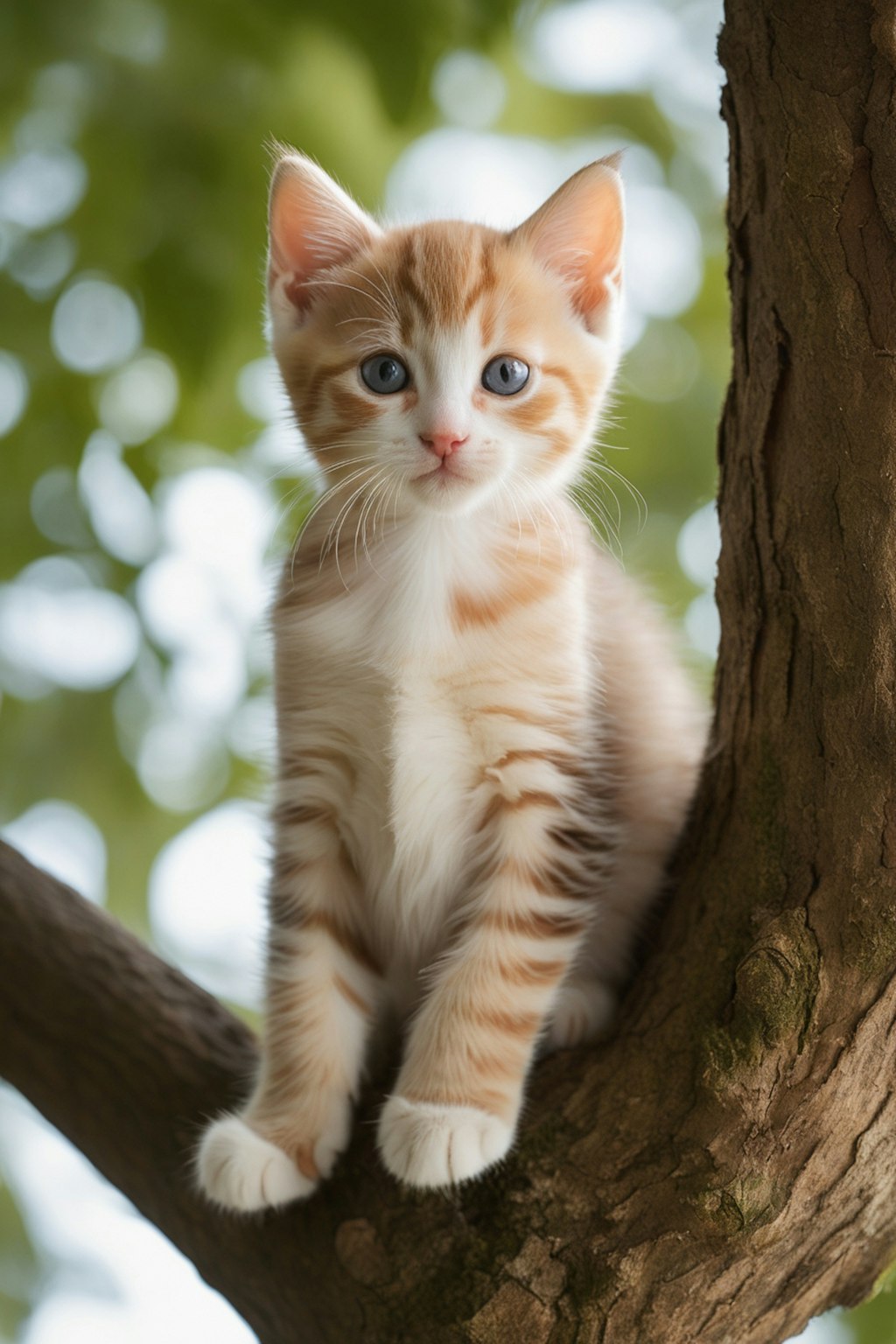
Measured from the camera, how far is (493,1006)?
1.28 metres

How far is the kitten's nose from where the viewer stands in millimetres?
1204

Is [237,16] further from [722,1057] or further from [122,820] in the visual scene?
[722,1057]

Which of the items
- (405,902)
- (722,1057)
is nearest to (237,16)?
(405,902)

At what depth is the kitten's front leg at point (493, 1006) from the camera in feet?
3.97

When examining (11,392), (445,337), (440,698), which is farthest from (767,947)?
(11,392)

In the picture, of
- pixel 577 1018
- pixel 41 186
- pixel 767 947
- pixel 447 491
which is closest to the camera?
pixel 767 947

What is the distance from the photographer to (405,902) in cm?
138

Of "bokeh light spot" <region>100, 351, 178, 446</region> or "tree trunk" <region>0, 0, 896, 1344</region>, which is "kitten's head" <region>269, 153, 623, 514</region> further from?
"bokeh light spot" <region>100, 351, 178, 446</region>

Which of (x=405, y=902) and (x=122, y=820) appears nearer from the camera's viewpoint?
(x=405, y=902)

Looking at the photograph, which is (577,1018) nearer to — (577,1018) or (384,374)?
(577,1018)

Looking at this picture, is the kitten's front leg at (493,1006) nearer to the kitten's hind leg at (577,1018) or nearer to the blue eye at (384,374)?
the kitten's hind leg at (577,1018)

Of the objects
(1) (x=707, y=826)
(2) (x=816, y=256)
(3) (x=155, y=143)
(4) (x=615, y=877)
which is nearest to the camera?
(2) (x=816, y=256)

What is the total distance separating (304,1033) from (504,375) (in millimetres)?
705

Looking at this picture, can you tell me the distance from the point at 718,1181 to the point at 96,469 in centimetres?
123
